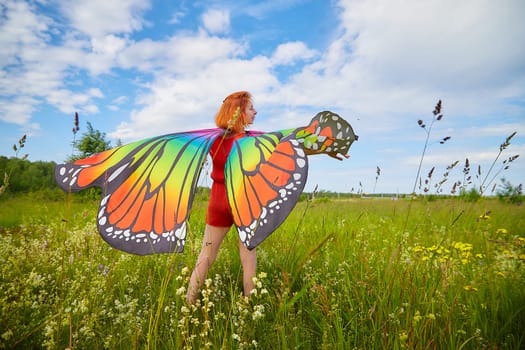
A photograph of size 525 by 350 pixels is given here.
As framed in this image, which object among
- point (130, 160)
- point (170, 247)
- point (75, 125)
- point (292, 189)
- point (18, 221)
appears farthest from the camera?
point (18, 221)

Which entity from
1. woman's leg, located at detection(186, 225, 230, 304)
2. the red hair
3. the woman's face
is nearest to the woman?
woman's leg, located at detection(186, 225, 230, 304)

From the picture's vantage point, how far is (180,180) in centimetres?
241

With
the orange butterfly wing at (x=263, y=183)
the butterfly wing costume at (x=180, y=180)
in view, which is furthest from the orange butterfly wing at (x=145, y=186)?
the orange butterfly wing at (x=263, y=183)

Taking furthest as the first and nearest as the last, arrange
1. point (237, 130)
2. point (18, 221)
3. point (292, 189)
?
1. point (18, 221)
2. point (237, 130)
3. point (292, 189)

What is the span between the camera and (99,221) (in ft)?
7.37

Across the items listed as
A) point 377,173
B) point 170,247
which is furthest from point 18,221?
point 377,173

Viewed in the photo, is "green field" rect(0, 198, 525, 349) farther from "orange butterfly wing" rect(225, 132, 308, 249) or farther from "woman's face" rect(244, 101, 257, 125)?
"woman's face" rect(244, 101, 257, 125)

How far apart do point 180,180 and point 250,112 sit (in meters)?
1.37

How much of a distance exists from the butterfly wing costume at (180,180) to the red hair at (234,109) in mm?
476

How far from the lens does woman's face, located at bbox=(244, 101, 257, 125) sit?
3.42 metres

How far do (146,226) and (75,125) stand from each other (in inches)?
38.8

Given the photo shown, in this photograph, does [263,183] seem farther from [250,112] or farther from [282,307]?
[250,112]

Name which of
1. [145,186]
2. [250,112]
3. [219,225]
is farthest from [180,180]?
[250,112]

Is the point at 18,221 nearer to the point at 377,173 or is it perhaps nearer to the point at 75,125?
the point at 75,125
